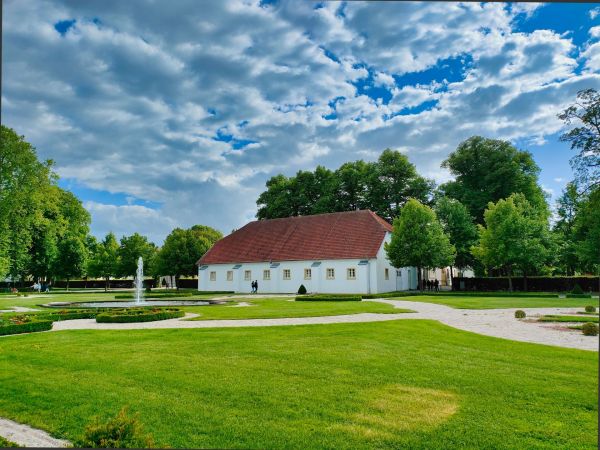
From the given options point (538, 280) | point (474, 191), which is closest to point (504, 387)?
point (538, 280)

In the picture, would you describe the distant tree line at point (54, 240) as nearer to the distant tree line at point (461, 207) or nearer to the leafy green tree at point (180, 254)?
the leafy green tree at point (180, 254)

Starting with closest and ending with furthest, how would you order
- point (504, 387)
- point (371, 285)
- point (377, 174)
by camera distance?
point (504, 387), point (371, 285), point (377, 174)

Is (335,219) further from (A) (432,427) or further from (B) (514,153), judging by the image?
(A) (432,427)

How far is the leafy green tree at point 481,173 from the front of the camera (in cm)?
4147

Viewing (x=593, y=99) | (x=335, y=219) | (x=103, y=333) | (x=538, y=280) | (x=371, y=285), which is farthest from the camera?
(x=335, y=219)

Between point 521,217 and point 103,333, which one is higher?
point 521,217

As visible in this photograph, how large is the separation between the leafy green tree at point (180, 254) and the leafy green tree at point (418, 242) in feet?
79.2

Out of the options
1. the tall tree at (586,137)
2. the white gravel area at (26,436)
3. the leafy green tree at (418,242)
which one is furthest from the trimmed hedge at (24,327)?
the leafy green tree at (418,242)

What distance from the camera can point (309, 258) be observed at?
4159 centimetres

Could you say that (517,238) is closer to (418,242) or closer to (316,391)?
(418,242)

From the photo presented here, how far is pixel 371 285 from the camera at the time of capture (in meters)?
37.9

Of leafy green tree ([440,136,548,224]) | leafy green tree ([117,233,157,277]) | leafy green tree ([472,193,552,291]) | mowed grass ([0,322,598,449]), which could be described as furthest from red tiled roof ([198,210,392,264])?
mowed grass ([0,322,598,449])

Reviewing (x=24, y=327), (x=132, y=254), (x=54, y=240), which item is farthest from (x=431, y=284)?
(x=54, y=240)

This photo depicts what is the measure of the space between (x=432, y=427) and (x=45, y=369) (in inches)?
273
